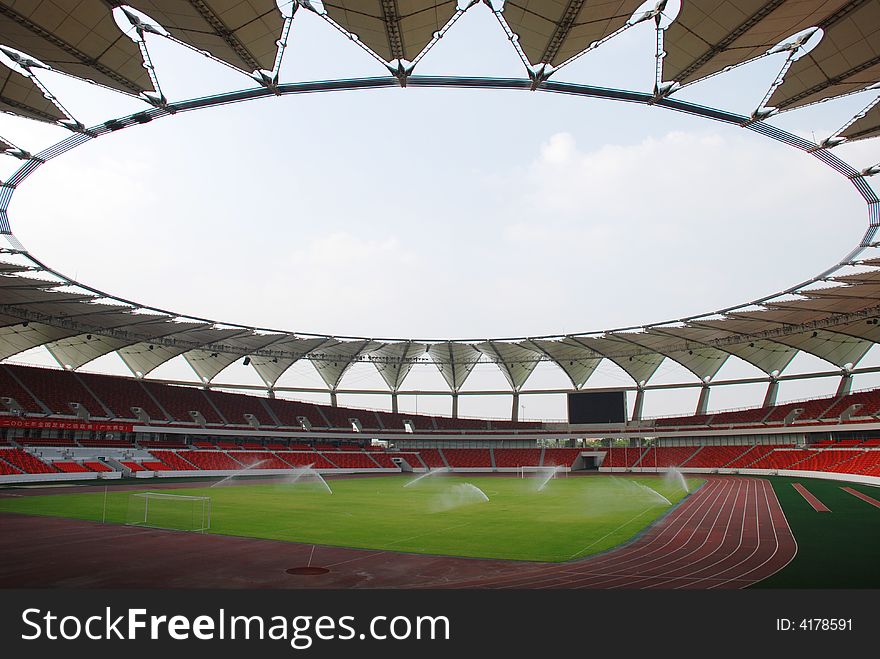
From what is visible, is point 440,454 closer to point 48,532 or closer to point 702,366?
point 702,366

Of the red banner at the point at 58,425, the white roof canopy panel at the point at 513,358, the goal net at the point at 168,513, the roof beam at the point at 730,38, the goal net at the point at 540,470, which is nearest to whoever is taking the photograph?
the roof beam at the point at 730,38

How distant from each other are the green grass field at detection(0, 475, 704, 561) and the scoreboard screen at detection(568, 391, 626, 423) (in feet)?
139

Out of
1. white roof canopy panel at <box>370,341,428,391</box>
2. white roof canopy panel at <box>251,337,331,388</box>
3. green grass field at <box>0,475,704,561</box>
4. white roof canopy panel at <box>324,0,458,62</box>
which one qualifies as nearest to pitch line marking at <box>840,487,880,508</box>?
green grass field at <box>0,475,704,561</box>

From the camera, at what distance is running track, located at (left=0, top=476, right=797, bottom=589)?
14.1 meters

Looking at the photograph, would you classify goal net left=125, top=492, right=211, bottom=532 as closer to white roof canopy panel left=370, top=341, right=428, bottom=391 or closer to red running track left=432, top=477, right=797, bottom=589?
red running track left=432, top=477, right=797, bottom=589

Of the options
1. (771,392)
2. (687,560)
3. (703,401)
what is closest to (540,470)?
(703,401)

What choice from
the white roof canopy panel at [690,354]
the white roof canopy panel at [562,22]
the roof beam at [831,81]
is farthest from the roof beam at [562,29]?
the white roof canopy panel at [690,354]

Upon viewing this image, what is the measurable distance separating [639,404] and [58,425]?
253ft

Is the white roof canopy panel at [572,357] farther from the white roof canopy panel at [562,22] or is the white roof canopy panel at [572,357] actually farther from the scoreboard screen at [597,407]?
the white roof canopy panel at [562,22]

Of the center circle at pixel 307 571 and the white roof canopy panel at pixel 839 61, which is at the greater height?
the white roof canopy panel at pixel 839 61

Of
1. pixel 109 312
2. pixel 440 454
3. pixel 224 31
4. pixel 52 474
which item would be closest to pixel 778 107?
pixel 224 31

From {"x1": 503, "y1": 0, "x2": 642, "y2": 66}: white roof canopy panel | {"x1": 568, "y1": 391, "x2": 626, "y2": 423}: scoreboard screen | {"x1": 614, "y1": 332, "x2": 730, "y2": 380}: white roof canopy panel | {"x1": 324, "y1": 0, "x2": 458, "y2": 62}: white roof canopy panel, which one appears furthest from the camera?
{"x1": 568, "y1": 391, "x2": 626, "y2": 423}: scoreboard screen

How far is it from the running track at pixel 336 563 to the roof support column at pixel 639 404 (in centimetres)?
6701

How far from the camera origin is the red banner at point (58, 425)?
49525 mm
